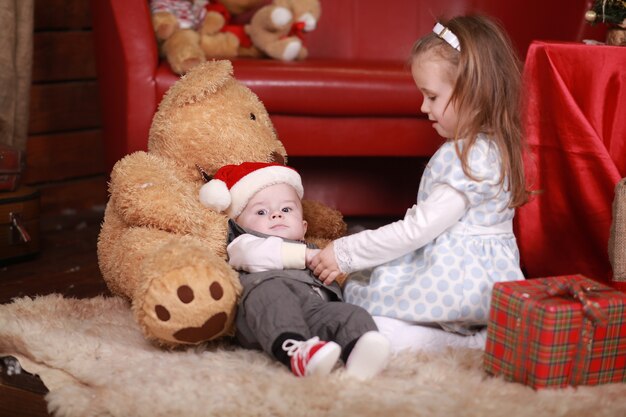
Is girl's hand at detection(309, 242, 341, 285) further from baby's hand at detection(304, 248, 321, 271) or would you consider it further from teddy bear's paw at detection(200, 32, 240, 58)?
teddy bear's paw at detection(200, 32, 240, 58)

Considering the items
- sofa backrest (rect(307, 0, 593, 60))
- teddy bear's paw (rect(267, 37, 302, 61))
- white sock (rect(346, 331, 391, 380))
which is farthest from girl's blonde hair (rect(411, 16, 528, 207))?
sofa backrest (rect(307, 0, 593, 60))

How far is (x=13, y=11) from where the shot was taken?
2.34m

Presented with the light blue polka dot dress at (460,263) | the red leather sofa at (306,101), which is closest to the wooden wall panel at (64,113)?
the red leather sofa at (306,101)

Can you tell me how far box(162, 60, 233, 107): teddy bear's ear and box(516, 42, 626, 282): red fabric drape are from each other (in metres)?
0.65

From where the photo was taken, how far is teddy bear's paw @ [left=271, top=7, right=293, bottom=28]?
252 cm

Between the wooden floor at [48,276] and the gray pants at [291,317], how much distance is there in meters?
0.35

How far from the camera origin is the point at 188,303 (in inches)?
52.3

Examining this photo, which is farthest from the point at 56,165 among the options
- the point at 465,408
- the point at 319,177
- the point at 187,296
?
the point at 465,408

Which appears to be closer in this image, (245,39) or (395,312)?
(395,312)

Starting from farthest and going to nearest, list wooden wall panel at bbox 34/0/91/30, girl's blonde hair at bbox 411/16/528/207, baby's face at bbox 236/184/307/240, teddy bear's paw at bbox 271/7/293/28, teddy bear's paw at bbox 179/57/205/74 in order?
wooden wall panel at bbox 34/0/91/30, teddy bear's paw at bbox 271/7/293/28, teddy bear's paw at bbox 179/57/205/74, baby's face at bbox 236/184/307/240, girl's blonde hair at bbox 411/16/528/207

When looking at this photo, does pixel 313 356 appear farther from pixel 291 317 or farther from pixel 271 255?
pixel 271 255

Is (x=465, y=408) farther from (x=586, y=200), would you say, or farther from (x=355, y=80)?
(x=355, y=80)

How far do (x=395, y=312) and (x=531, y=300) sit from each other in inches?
11.9

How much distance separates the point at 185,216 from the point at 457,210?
20.1 inches
